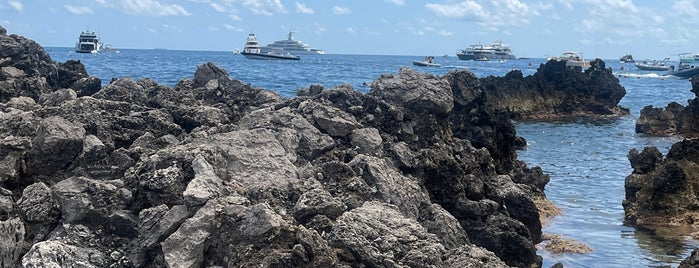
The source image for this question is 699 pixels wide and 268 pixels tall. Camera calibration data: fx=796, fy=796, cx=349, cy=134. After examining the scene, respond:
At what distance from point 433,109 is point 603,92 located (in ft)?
188

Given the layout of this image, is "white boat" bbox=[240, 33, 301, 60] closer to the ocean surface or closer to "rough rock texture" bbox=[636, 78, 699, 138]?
the ocean surface

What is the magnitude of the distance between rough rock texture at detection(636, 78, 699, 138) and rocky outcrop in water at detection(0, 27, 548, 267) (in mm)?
34378

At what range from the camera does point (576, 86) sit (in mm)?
68688

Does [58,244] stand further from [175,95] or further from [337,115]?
[175,95]

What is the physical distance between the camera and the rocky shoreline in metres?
8.37

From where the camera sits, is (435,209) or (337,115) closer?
(435,209)

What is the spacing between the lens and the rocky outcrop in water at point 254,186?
8.37m

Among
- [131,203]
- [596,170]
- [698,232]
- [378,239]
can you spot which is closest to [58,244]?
[131,203]

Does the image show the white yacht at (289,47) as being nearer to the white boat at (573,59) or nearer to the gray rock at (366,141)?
the white boat at (573,59)

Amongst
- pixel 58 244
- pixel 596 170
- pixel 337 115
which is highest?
pixel 337 115

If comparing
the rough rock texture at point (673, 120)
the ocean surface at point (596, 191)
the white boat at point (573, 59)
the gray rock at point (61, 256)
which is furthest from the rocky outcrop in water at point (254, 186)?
the white boat at point (573, 59)

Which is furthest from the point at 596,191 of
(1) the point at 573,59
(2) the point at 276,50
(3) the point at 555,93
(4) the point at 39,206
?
(2) the point at 276,50

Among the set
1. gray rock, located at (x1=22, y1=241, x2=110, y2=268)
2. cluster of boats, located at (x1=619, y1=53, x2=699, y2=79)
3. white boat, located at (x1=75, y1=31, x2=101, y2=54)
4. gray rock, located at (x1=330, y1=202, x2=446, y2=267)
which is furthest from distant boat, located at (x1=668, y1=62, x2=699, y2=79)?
gray rock, located at (x1=22, y1=241, x2=110, y2=268)

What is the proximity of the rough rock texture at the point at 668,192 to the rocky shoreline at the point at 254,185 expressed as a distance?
6.62 metres
